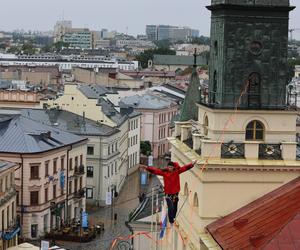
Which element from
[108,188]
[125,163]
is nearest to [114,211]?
[108,188]

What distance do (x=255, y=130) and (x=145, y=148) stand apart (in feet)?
238

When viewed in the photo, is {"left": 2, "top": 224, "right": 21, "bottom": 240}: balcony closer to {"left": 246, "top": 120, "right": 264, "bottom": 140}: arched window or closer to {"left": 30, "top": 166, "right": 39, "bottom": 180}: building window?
{"left": 30, "top": 166, "right": 39, "bottom": 180}: building window

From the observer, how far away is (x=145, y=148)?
10481 centimetres

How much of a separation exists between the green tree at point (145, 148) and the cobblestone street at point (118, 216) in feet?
39.9

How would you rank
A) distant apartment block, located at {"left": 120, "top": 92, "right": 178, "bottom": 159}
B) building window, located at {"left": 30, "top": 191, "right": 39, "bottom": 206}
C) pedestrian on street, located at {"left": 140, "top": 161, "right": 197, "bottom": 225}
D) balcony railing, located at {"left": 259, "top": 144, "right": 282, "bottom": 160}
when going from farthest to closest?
distant apartment block, located at {"left": 120, "top": 92, "right": 178, "bottom": 159}
building window, located at {"left": 30, "top": 191, "right": 39, "bottom": 206}
balcony railing, located at {"left": 259, "top": 144, "right": 282, "bottom": 160}
pedestrian on street, located at {"left": 140, "top": 161, "right": 197, "bottom": 225}

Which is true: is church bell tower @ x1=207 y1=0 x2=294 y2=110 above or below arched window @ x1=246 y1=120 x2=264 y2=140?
above

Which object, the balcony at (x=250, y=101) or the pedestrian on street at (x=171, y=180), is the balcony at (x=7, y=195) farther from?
the pedestrian on street at (x=171, y=180)

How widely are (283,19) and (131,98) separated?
77.8 m

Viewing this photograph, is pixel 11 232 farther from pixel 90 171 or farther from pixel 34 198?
pixel 90 171

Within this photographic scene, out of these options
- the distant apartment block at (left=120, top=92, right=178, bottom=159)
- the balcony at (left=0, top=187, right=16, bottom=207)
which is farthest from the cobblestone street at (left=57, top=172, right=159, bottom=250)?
the distant apartment block at (left=120, top=92, right=178, bottom=159)

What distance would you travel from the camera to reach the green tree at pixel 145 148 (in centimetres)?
10450

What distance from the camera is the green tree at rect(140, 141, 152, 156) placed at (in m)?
104

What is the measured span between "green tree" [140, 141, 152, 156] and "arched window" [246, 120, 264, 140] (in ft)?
236

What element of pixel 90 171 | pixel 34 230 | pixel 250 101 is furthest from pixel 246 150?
pixel 90 171
